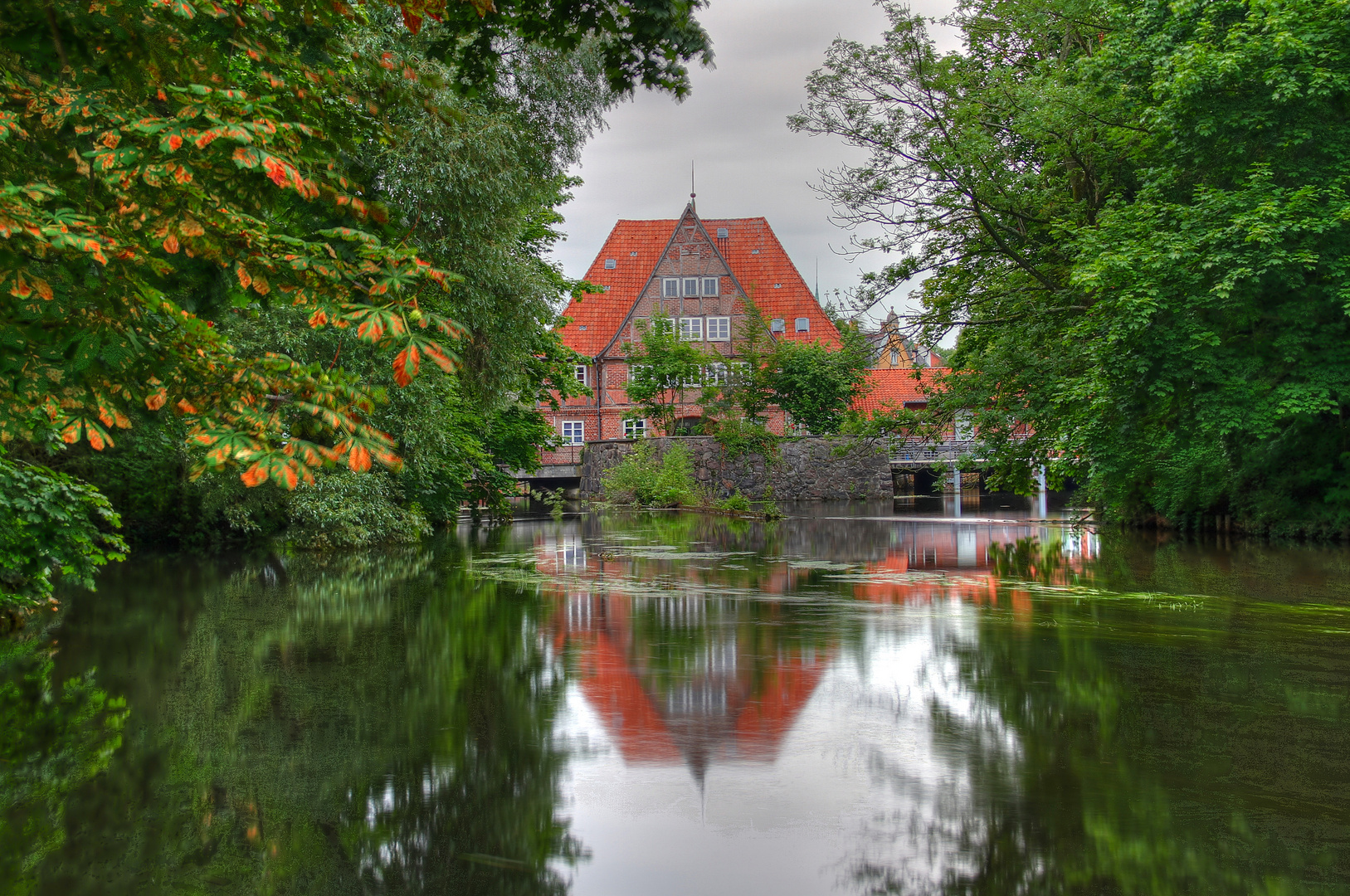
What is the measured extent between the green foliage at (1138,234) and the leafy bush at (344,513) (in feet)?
37.5

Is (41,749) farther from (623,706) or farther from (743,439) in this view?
(743,439)

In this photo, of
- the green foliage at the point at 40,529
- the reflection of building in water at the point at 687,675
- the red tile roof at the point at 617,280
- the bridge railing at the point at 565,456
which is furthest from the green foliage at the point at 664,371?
the green foliage at the point at 40,529

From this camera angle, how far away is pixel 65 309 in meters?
4.54

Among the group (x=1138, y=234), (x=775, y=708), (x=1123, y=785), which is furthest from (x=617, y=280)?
(x=1123, y=785)

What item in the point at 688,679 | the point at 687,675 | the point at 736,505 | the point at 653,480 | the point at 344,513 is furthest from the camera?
the point at 653,480

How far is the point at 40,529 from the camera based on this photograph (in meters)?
9.55

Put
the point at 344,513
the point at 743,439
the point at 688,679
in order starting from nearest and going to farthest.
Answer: the point at 688,679, the point at 344,513, the point at 743,439

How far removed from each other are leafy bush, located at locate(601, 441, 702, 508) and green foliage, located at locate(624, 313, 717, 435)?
13.9 feet

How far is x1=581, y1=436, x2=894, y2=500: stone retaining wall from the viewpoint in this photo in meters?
44.2

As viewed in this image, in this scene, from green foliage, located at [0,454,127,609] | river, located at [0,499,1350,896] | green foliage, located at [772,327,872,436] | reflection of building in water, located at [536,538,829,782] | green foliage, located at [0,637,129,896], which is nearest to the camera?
river, located at [0,499,1350,896]

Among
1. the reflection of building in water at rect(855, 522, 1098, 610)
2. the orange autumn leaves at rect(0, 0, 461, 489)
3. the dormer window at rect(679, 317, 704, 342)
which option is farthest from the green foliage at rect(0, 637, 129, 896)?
the dormer window at rect(679, 317, 704, 342)

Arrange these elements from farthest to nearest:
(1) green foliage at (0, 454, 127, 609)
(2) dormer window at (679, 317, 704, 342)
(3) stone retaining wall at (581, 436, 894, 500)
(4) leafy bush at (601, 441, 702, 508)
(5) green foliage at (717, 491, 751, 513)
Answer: (2) dormer window at (679, 317, 704, 342) < (3) stone retaining wall at (581, 436, 894, 500) < (4) leafy bush at (601, 441, 702, 508) < (5) green foliage at (717, 491, 751, 513) < (1) green foliage at (0, 454, 127, 609)

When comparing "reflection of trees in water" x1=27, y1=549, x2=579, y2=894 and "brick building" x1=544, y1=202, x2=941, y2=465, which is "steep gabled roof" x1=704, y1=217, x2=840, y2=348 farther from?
"reflection of trees in water" x1=27, y1=549, x2=579, y2=894

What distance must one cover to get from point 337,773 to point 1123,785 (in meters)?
3.93
